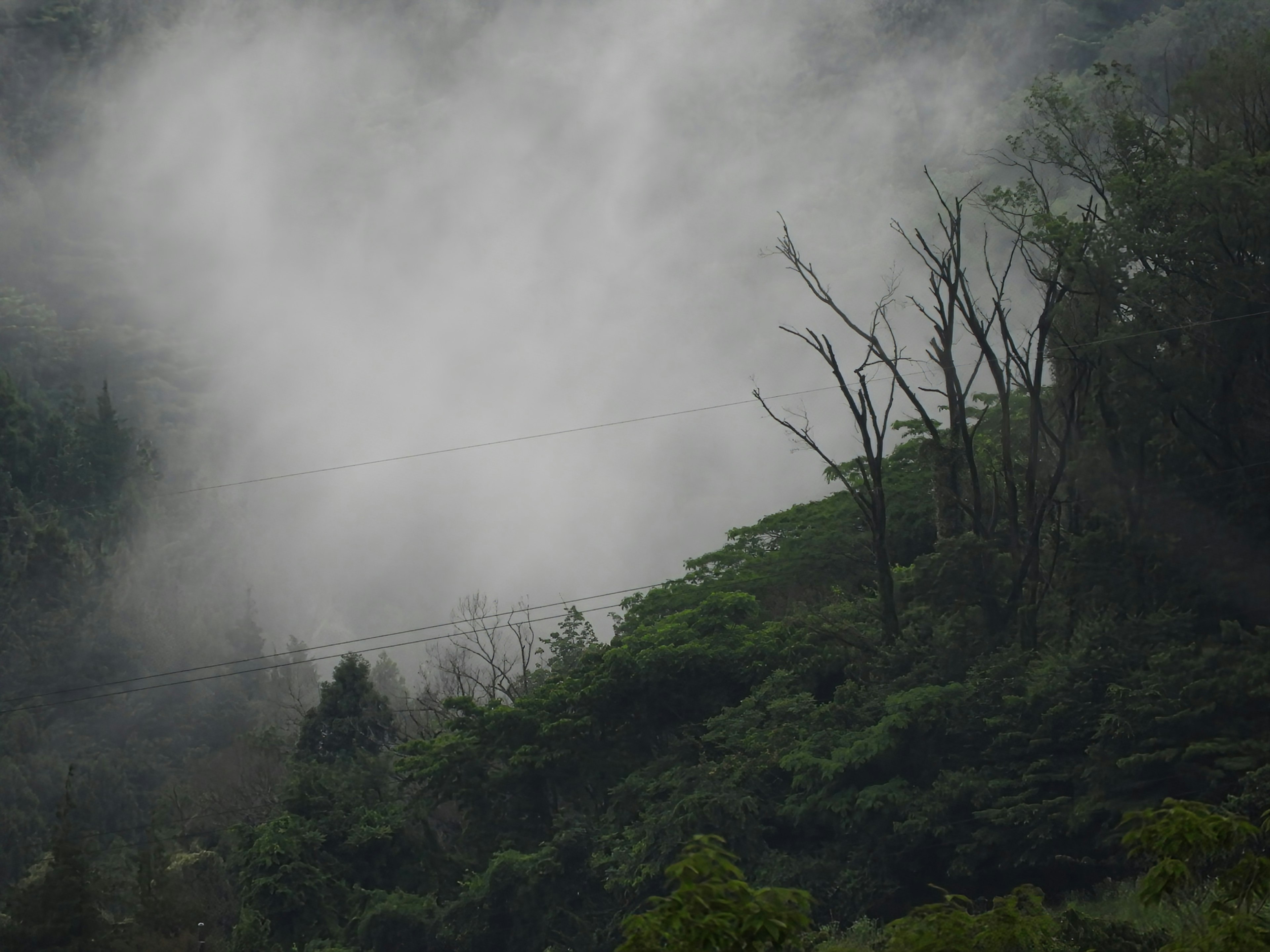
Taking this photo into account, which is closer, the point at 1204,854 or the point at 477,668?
the point at 1204,854

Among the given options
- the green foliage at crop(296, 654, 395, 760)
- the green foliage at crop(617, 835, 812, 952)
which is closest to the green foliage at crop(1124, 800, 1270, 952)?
the green foliage at crop(617, 835, 812, 952)

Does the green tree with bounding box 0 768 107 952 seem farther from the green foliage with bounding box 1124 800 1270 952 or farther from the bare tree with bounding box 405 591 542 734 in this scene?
the green foliage with bounding box 1124 800 1270 952

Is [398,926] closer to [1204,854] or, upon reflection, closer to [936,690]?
[936,690]

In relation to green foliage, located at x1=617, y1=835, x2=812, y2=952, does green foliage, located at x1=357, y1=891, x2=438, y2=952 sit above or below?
below

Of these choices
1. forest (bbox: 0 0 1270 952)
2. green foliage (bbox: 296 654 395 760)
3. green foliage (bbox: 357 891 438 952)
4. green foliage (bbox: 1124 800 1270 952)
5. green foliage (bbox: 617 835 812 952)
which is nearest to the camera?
green foliage (bbox: 617 835 812 952)

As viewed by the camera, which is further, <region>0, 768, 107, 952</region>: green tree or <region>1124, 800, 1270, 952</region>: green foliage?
<region>0, 768, 107, 952</region>: green tree

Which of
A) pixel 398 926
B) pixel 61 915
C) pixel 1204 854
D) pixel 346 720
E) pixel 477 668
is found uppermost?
pixel 477 668

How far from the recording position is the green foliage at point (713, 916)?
6.30 metres

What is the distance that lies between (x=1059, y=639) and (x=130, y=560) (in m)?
70.3

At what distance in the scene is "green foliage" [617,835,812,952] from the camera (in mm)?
6305

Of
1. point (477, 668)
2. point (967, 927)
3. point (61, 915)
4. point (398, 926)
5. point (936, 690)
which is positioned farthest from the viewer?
point (477, 668)

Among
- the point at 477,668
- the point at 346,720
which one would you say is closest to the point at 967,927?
the point at 346,720

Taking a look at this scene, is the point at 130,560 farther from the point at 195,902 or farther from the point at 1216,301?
the point at 1216,301

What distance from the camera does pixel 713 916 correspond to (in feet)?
20.7
